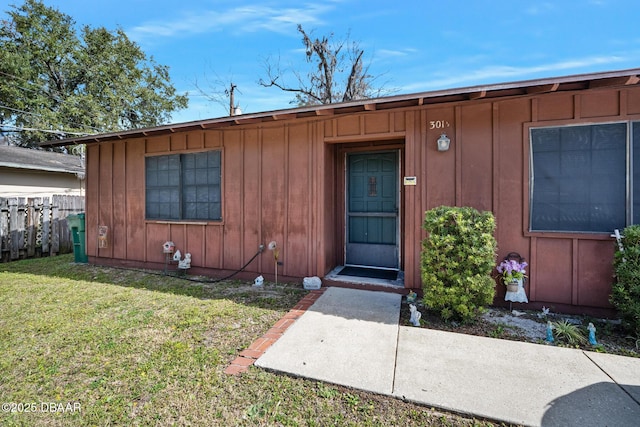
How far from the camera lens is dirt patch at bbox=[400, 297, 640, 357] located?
2.58 metres

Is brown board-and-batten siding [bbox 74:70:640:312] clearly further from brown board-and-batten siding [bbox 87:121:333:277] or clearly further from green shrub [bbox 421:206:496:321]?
green shrub [bbox 421:206:496:321]

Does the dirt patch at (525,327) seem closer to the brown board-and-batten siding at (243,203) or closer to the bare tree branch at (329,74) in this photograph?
the brown board-and-batten siding at (243,203)

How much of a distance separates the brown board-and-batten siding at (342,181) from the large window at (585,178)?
11 cm

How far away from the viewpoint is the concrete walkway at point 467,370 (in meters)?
1.74

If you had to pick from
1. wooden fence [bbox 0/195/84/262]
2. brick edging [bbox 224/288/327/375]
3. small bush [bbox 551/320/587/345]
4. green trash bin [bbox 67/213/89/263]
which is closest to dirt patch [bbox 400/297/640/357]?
small bush [bbox 551/320/587/345]

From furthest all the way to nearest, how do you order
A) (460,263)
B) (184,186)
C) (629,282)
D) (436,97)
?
1. (184,186)
2. (436,97)
3. (460,263)
4. (629,282)

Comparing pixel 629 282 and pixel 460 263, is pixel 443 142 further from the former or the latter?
pixel 629 282

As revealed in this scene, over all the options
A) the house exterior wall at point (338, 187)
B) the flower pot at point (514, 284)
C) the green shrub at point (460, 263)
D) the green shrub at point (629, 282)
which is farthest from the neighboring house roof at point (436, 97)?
the flower pot at point (514, 284)

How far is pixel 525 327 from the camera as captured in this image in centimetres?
297

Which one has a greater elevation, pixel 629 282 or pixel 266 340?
pixel 629 282

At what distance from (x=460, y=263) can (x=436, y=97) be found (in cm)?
201

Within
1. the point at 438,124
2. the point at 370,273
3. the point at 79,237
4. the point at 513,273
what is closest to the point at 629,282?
the point at 513,273

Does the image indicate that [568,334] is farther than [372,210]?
No

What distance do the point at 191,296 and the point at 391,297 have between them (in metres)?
2.82
